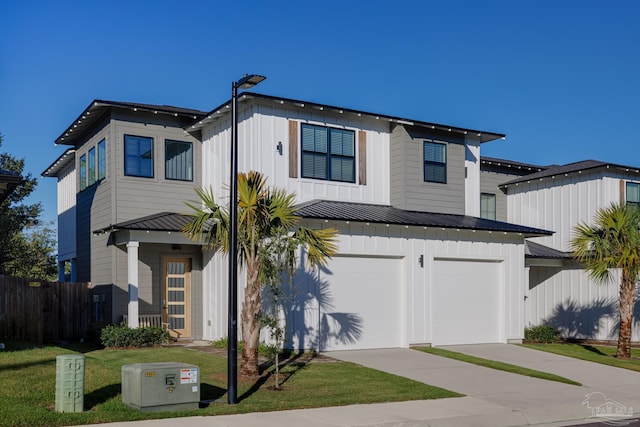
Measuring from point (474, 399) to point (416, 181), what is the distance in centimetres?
1101

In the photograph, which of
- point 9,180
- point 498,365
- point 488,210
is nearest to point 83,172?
point 9,180

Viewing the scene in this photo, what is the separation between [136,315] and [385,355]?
700 cm

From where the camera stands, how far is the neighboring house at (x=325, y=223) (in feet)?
64.5

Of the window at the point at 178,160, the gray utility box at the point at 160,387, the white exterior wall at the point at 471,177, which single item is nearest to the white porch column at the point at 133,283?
the window at the point at 178,160

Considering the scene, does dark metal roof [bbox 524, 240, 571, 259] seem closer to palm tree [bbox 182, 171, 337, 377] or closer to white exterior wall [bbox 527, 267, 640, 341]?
white exterior wall [bbox 527, 267, 640, 341]

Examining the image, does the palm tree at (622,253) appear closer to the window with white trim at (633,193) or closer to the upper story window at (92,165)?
the window with white trim at (633,193)

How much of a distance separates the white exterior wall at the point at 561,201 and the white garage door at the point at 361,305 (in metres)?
9.76

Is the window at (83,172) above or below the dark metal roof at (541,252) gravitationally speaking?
above

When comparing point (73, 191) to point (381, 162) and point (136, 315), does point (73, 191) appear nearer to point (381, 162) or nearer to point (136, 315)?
point (136, 315)

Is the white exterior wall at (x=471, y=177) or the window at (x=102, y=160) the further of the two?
the white exterior wall at (x=471, y=177)

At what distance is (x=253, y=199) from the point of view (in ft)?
45.6

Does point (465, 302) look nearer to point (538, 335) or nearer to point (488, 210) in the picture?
point (538, 335)

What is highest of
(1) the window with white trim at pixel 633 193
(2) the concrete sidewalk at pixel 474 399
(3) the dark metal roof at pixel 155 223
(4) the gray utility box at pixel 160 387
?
(1) the window with white trim at pixel 633 193

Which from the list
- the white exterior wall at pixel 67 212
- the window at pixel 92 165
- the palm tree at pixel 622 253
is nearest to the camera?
the palm tree at pixel 622 253
